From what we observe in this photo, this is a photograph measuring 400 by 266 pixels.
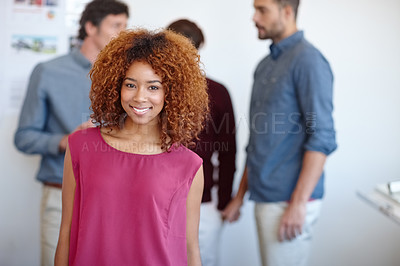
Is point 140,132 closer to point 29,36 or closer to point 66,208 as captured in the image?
point 66,208

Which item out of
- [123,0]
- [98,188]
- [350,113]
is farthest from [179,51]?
[350,113]

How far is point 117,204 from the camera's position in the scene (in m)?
1.14

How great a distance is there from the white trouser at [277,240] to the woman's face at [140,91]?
0.90m

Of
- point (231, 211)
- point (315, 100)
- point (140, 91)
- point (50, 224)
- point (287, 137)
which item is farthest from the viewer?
point (231, 211)

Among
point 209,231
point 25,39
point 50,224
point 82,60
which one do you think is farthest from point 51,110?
point 209,231

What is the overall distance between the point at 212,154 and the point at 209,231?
36 centimetres

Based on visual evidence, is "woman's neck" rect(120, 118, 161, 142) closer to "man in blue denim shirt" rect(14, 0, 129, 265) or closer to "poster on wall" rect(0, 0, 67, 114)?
"man in blue denim shirt" rect(14, 0, 129, 265)

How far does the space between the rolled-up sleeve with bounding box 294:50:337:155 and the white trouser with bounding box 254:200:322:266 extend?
283 mm

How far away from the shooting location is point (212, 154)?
199cm

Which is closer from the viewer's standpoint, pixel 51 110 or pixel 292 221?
pixel 292 221

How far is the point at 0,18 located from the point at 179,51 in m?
1.66

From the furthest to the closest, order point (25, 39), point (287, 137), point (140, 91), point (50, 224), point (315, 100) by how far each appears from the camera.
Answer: point (25, 39)
point (50, 224)
point (287, 137)
point (315, 100)
point (140, 91)

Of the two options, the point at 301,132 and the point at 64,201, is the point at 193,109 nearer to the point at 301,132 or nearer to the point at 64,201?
the point at 64,201

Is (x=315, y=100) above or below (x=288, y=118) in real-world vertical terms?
above
